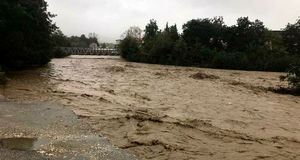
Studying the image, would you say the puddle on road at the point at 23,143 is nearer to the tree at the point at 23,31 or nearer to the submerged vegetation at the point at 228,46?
the tree at the point at 23,31

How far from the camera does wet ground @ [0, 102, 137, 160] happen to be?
23.0 ft

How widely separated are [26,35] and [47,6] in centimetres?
457

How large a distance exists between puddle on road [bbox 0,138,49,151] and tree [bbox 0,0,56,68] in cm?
1879

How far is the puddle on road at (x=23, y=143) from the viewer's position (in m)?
7.24

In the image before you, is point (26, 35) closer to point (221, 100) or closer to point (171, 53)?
point (221, 100)

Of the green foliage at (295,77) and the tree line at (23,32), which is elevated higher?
the tree line at (23,32)

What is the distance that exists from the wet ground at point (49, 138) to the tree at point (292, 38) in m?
43.6

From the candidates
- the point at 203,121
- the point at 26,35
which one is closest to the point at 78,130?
the point at 203,121

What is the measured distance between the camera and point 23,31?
2711 cm

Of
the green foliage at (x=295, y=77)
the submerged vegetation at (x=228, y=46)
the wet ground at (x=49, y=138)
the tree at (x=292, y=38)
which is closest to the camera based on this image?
the wet ground at (x=49, y=138)

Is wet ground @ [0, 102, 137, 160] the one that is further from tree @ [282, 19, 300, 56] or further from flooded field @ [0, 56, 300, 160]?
tree @ [282, 19, 300, 56]

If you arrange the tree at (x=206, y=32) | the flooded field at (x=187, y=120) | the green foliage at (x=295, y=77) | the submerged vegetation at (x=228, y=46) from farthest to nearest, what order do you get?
the tree at (x=206, y=32)
the submerged vegetation at (x=228, y=46)
the green foliage at (x=295, y=77)
the flooded field at (x=187, y=120)

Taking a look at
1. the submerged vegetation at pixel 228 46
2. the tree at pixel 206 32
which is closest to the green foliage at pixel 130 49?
the submerged vegetation at pixel 228 46

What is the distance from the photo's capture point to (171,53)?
53.0 metres
